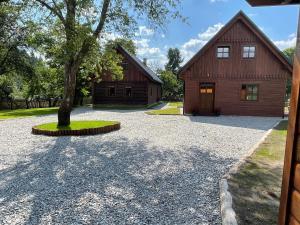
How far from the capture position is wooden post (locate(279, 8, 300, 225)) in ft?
7.31

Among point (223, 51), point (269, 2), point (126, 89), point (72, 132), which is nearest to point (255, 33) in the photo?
point (223, 51)

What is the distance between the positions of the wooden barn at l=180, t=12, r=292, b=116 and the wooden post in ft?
58.0

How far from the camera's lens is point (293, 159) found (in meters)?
2.28

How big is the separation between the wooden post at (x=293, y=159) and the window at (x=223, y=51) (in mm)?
Result: 17996

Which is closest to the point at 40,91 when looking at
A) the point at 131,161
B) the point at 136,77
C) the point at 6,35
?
the point at 6,35

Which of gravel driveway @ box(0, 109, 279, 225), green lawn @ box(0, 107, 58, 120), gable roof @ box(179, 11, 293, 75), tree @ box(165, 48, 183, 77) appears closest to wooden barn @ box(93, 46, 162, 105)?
green lawn @ box(0, 107, 58, 120)

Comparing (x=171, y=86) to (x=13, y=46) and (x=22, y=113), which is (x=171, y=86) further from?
(x=22, y=113)

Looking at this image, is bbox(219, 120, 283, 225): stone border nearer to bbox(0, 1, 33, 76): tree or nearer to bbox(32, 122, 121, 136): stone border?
bbox(32, 122, 121, 136): stone border

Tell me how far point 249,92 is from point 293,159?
59.6 feet

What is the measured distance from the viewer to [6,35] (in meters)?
23.4

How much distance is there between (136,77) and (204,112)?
32.9 ft

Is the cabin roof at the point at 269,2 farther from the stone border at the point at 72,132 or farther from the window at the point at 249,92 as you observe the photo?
the window at the point at 249,92

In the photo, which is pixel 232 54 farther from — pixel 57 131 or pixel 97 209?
pixel 97 209

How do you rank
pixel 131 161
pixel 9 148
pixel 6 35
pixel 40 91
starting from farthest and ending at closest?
1. pixel 40 91
2. pixel 6 35
3. pixel 9 148
4. pixel 131 161
